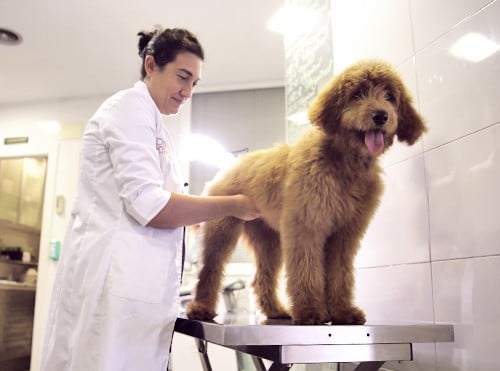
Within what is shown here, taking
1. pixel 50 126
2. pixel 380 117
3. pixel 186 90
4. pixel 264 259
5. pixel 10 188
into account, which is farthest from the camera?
pixel 10 188

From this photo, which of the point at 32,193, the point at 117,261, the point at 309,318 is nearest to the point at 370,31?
the point at 309,318

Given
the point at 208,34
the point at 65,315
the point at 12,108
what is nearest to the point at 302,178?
the point at 65,315

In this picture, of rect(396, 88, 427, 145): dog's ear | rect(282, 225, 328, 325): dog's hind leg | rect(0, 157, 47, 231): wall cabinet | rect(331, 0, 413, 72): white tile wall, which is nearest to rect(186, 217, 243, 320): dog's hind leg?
rect(282, 225, 328, 325): dog's hind leg

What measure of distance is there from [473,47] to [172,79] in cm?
86

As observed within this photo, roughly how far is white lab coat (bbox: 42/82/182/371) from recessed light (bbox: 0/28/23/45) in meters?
2.52

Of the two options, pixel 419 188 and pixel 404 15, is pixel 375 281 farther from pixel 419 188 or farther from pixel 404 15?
pixel 404 15

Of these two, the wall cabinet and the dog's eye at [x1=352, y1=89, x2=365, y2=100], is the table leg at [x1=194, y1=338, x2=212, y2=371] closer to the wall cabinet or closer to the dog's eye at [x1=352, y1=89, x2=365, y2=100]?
the dog's eye at [x1=352, y1=89, x2=365, y2=100]

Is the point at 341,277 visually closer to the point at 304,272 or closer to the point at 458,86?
A: the point at 304,272

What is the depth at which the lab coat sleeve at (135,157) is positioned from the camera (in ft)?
3.83

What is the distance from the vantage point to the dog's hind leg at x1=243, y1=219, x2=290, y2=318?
5.09ft

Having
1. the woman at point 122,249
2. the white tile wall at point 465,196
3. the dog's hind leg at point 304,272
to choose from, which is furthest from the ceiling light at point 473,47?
the woman at point 122,249

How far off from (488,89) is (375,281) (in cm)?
78

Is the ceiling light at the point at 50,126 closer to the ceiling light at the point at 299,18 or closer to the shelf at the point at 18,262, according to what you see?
the shelf at the point at 18,262

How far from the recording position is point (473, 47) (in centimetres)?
124
